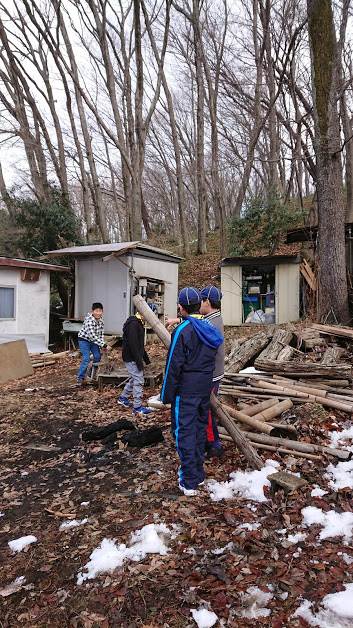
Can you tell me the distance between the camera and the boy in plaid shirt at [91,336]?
888 cm

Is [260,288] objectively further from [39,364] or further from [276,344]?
[39,364]

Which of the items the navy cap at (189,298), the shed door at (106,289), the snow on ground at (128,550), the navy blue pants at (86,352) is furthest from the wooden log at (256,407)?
the shed door at (106,289)

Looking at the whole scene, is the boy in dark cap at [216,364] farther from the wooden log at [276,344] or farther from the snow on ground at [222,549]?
the wooden log at [276,344]

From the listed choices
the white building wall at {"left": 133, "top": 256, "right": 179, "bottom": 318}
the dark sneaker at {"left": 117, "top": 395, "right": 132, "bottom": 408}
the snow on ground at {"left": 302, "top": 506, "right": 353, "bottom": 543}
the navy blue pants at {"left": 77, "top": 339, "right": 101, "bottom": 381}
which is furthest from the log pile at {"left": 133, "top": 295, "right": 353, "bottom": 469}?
the white building wall at {"left": 133, "top": 256, "right": 179, "bottom": 318}

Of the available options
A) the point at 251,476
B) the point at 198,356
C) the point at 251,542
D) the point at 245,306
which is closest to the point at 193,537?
the point at 251,542

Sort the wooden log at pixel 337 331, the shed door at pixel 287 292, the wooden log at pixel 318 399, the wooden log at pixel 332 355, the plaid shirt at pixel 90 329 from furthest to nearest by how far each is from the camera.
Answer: the shed door at pixel 287 292 → the plaid shirt at pixel 90 329 → the wooden log at pixel 337 331 → the wooden log at pixel 332 355 → the wooden log at pixel 318 399

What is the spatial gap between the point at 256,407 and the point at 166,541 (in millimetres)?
2466

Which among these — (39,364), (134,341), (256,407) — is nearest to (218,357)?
(256,407)

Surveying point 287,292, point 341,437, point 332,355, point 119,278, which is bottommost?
point 341,437

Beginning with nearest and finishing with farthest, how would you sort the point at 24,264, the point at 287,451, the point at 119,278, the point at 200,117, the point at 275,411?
the point at 287,451 → the point at 275,411 → the point at 24,264 → the point at 119,278 → the point at 200,117

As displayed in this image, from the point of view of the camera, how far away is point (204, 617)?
246cm

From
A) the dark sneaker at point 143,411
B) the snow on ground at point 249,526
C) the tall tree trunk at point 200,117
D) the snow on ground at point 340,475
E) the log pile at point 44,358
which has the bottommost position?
the snow on ground at point 249,526

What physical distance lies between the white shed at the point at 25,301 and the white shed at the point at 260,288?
6.40 m

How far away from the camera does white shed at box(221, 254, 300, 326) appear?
15117 millimetres
